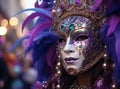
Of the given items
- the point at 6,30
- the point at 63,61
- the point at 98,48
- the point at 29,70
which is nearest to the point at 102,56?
the point at 98,48

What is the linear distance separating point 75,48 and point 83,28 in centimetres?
12

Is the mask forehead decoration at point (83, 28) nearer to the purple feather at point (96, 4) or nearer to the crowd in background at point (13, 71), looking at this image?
the purple feather at point (96, 4)

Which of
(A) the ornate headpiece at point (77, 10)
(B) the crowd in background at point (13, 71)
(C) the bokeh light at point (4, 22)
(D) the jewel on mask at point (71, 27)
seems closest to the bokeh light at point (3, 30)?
(C) the bokeh light at point (4, 22)

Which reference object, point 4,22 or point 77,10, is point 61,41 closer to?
point 77,10

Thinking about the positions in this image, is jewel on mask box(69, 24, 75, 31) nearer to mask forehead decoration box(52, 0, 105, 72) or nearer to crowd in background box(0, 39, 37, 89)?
mask forehead decoration box(52, 0, 105, 72)

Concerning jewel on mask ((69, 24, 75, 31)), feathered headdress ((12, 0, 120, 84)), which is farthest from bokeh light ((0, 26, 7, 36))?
jewel on mask ((69, 24, 75, 31))

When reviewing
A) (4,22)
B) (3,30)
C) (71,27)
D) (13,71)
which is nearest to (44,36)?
(71,27)

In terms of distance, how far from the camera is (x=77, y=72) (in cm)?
281

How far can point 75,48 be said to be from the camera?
2785mm

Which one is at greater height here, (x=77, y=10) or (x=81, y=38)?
(x=77, y=10)

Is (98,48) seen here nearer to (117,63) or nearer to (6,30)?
(117,63)

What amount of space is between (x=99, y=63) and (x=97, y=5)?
323 mm

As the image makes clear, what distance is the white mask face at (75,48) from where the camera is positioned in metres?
2.78

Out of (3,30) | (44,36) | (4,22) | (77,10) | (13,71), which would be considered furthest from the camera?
(4,22)
